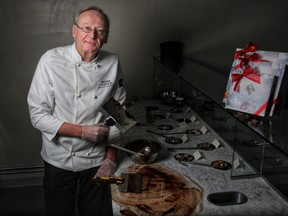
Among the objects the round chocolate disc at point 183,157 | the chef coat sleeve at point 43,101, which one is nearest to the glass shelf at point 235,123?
the round chocolate disc at point 183,157

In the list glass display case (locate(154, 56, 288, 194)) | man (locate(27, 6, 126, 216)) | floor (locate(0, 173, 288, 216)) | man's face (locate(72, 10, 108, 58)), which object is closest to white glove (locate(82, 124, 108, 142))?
man (locate(27, 6, 126, 216))

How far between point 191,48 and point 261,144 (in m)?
1.37

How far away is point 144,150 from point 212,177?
0.40 meters

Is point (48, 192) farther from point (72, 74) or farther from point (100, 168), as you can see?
point (72, 74)

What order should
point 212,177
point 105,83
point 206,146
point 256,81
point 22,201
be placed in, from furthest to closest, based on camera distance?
point 22,201, point 206,146, point 105,83, point 212,177, point 256,81

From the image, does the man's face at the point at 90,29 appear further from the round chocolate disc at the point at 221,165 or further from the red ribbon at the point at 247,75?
the round chocolate disc at the point at 221,165

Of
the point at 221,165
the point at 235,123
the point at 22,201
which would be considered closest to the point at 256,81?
the point at 235,123

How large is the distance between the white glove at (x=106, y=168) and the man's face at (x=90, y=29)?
0.57m

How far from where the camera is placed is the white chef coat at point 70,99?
1.62 m

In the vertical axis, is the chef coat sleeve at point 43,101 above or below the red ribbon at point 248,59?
below

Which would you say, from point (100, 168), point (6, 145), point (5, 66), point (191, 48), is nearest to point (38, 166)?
point (6, 145)

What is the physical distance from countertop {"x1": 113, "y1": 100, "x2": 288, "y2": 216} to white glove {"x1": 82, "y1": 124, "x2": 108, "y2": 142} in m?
0.20

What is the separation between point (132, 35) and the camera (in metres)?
2.69

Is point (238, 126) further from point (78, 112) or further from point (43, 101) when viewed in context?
point (43, 101)
